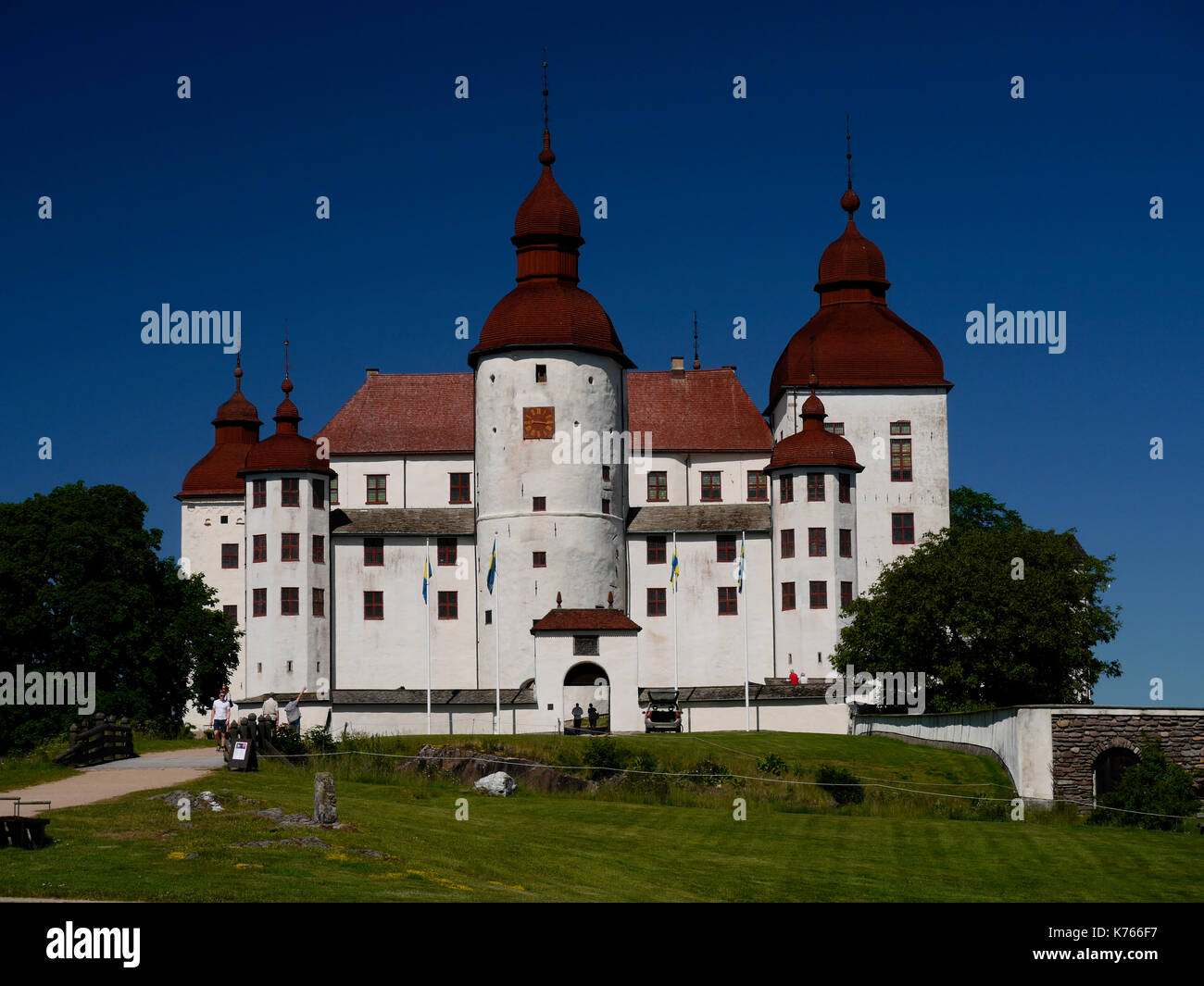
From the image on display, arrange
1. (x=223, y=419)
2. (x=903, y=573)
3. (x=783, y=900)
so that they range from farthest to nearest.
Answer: (x=223, y=419) → (x=903, y=573) → (x=783, y=900)

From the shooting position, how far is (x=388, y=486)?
69.9 m

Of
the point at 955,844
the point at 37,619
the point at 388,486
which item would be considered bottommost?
the point at 955,844

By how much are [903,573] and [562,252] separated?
21381 millimetres

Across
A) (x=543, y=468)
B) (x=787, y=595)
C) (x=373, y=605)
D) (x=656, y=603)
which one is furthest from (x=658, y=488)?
(x=373, y=605)

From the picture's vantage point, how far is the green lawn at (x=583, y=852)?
777 inches

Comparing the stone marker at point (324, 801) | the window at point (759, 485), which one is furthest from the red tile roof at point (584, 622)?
the stone marker at point (324, 801)

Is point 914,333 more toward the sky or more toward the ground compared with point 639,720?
more toward the sky

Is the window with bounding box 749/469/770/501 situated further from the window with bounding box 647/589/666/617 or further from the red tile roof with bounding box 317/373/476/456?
the red tile roof with bounding box 317/373/476/456

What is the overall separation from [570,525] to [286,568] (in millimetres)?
11232

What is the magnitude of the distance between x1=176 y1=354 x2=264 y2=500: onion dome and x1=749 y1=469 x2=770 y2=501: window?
23649 millimetres

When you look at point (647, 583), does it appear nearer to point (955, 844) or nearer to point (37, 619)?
point (37, 619)

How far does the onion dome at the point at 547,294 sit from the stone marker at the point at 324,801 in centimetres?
4088
